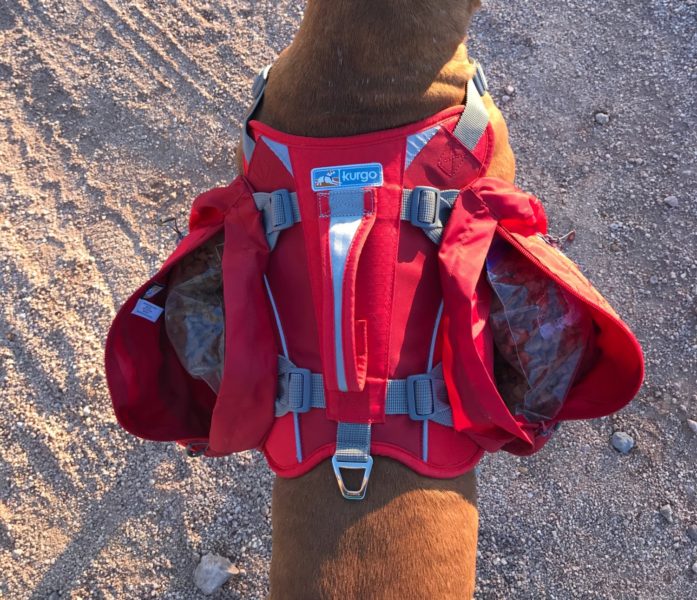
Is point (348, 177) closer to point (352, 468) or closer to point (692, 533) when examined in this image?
point (352, 468)

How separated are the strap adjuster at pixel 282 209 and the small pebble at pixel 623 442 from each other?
1.76m

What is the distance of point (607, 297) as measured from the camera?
2.82 meters

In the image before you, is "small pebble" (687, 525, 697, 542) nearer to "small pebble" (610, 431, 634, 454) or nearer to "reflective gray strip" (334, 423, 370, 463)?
"small pebble" (610, 431, 634, 454)

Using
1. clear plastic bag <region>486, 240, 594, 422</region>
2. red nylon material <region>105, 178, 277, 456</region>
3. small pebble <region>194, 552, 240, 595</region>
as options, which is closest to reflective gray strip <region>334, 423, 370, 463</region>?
red nylon material <region>105, 178, 277, 456</region>

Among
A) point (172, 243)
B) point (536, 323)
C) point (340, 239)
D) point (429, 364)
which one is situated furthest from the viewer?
point (172, 243)

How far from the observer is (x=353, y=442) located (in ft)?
5.39

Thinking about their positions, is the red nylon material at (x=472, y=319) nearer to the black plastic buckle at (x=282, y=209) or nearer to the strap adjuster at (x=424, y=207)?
the strap adjuster at (x=424, y=207)

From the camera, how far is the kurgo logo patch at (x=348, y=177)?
168cm

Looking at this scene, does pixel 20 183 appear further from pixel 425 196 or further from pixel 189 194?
pixel 425 196

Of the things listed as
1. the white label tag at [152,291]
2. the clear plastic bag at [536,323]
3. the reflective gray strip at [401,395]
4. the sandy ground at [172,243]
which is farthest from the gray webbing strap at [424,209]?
the sandy ground at [172,243]

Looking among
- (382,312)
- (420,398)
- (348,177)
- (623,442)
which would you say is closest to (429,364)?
(420,398)

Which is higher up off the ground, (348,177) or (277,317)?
(348,177)

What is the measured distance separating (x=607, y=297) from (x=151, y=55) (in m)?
2.51

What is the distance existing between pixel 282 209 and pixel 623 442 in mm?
1821
